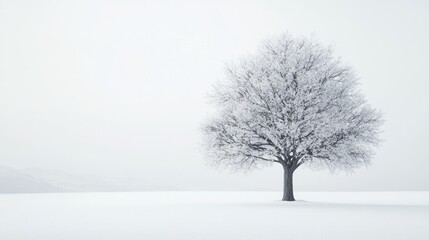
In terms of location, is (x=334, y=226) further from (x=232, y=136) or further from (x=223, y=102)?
(x=223, y=102)

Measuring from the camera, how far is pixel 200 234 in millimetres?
18938

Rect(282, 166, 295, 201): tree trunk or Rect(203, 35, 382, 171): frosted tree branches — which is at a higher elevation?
Rect(203, 35, 382, 171): frosted tree branches

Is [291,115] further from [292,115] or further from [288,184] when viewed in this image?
[288,184]

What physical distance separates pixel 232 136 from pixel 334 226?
2288 centimetres

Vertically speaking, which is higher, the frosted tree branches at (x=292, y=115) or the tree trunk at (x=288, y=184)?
the frosted tree branches at (x=292, y=115)

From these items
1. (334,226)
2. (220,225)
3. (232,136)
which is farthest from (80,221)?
(232,136)

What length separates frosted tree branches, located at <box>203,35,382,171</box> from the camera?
4238 cm

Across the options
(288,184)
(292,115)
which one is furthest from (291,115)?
Answer: (288,184)

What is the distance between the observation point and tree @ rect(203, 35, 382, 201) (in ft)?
139

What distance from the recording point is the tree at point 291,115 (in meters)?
42.4

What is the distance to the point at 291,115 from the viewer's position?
140 ft

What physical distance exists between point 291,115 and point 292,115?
253mm

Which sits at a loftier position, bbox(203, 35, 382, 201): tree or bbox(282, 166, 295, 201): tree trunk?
bbox(203, 35, 382, 201): tree

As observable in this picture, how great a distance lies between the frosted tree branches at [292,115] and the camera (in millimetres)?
42375
